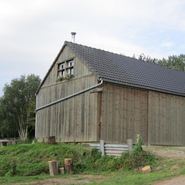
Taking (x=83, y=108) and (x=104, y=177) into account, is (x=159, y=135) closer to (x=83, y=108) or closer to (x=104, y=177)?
(x=83, y=108)

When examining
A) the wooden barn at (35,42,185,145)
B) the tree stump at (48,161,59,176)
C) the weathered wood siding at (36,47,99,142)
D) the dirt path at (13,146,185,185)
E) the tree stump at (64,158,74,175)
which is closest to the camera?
the dirt path at (13,146,185,185)

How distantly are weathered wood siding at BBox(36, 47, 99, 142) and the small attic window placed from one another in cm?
35

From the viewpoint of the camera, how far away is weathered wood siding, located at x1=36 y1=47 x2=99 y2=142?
1666cm

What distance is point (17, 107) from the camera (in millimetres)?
46406

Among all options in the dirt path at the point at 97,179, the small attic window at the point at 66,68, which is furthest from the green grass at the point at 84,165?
the small attic window at the point at 66,68

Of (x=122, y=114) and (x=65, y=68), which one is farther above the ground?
(x=65, y=68)

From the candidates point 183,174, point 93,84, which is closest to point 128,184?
point 183,174

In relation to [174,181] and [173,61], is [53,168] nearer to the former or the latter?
[174,181]

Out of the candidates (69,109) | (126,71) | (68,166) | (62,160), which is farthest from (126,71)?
(68,166)

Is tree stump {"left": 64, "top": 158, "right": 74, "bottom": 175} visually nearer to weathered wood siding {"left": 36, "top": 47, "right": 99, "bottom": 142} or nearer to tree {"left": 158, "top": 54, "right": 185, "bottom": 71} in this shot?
weathered wood siding {"left": 36, "top": 47, "right": 99, "bottom": 142}

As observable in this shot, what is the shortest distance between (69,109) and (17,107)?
30.0 meters

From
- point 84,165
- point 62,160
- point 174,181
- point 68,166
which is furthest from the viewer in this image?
point 62,160

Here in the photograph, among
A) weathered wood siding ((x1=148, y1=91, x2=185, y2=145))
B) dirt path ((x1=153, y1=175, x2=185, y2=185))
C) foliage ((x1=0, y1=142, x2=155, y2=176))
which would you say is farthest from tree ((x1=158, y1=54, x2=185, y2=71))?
dirt path ((x1=153, y1=175, x2=185, y2=185))

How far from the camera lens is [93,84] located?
1677 cm
